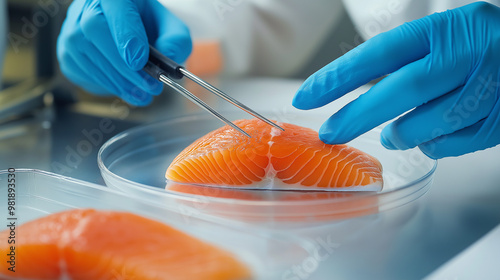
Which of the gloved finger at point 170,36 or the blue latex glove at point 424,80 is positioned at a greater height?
the gloved finger at point 170,36

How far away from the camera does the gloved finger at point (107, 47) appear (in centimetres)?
153

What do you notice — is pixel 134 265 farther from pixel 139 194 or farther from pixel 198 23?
pixel 198 23

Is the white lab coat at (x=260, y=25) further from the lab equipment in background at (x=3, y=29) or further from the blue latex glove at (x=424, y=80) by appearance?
the blue latex glove at (x=424, y=80)

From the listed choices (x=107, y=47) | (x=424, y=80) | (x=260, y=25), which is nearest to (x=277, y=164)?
(x=424, y=80)

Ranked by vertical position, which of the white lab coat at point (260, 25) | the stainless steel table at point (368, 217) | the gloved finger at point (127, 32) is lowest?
the stainless steel table at point (368, 217)

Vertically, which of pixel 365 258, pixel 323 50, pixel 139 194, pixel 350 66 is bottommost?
pixel 365 258

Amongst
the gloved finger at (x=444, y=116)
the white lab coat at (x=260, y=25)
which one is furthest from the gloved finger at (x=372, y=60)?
the white lab coat at (x=260, y=25)

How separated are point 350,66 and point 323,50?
5.83 ft

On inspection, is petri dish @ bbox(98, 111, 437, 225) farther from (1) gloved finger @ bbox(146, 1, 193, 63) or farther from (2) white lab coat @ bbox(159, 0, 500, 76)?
(2) white lab coat @ bbox(159, 0, 500, 76)

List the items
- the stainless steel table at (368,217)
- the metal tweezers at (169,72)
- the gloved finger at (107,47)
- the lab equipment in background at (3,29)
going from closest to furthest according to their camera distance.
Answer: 1. the stainless steel table at (368,217)
2. the metal tweezers at (169,72)
3. the gloved finger at (107,47)
4. the lab equipment in background at (3,29)

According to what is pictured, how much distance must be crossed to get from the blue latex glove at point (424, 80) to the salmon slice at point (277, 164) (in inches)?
2.6

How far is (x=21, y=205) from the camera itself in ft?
3.24

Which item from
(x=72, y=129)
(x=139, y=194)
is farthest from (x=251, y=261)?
(x=72, y=129)

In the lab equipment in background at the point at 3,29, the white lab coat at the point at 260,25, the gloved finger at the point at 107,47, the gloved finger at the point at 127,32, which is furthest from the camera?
the white lab coat at the point at 260,25
